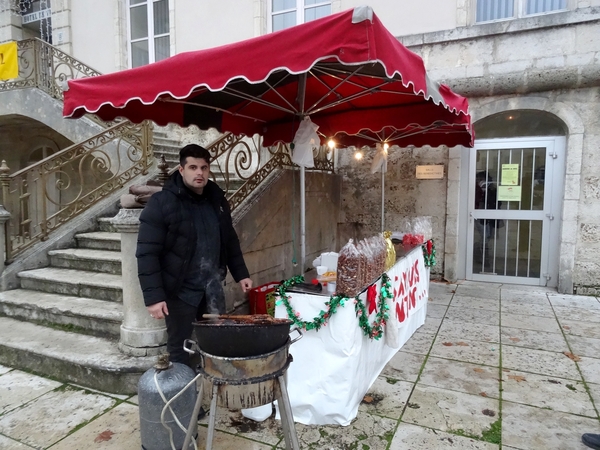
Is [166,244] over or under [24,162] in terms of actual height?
under

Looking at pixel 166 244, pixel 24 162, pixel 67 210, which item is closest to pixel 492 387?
pixel 166 244

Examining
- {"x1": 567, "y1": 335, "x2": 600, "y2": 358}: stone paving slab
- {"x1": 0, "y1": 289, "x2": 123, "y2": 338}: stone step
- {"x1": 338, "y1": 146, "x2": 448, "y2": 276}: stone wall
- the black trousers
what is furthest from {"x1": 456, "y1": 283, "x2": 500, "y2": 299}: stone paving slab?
{"x1": 0, "y1": 289, "x2": 123, "y2": 338}: stone step

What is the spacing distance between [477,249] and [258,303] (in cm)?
446

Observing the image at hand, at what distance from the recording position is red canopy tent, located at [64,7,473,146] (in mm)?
2182

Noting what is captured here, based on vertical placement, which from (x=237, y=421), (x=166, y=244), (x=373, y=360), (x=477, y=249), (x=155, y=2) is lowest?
(x=237, y=421)

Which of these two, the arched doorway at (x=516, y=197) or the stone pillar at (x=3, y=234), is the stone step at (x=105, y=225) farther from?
the arched doorway at (x=516, y=197)

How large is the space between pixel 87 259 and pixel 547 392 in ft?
17.2

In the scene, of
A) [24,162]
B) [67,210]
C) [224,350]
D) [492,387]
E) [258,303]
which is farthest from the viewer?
[24,162]

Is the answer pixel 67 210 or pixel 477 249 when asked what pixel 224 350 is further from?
pixel 477 249

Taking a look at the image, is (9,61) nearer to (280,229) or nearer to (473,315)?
(280,229)

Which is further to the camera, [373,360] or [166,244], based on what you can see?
[373,360]

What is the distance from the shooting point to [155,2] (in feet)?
31.1

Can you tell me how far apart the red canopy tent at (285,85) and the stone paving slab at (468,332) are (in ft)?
7.43

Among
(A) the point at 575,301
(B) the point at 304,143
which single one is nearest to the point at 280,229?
(B) the point at 304,143
